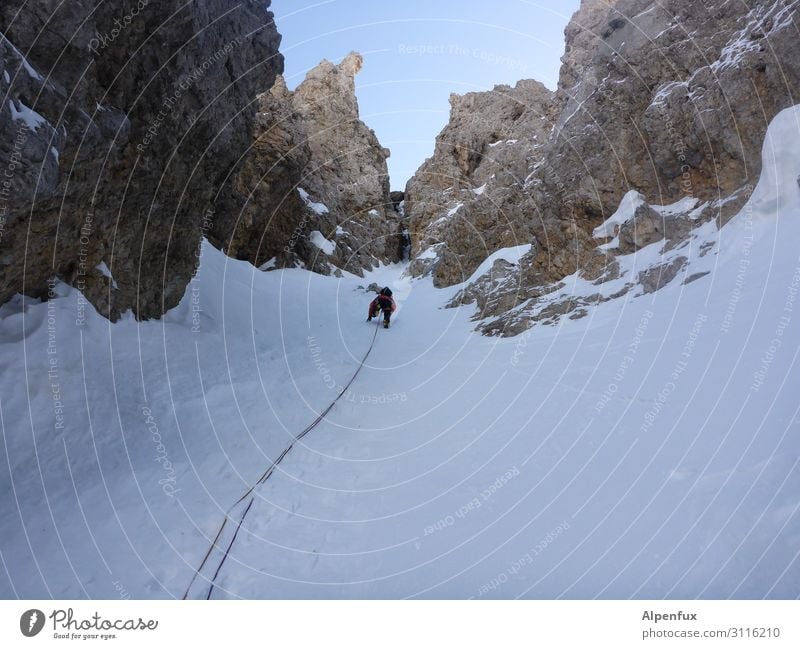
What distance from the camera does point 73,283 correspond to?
9289mm

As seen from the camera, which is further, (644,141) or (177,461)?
(644,141)

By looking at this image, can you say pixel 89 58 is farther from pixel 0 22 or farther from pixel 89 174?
pixel 89 174

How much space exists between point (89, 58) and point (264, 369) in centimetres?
888

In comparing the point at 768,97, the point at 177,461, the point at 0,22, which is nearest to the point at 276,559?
the point at 177,461

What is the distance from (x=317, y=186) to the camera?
165 ft

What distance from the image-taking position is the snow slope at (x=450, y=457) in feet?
14.5

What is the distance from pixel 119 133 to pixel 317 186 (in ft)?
142

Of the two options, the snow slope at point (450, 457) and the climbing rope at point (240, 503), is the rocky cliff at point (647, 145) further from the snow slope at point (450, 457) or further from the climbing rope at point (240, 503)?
the climbing rope at point (240, 503)

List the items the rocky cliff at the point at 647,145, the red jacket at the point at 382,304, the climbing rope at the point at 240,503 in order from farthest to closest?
the red jacket at the point at 382,304, the rocky cliff at the point at 647,145, the climbing rope at the point at 240,503

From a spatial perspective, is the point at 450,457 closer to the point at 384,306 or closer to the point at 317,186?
the point at 384,306
